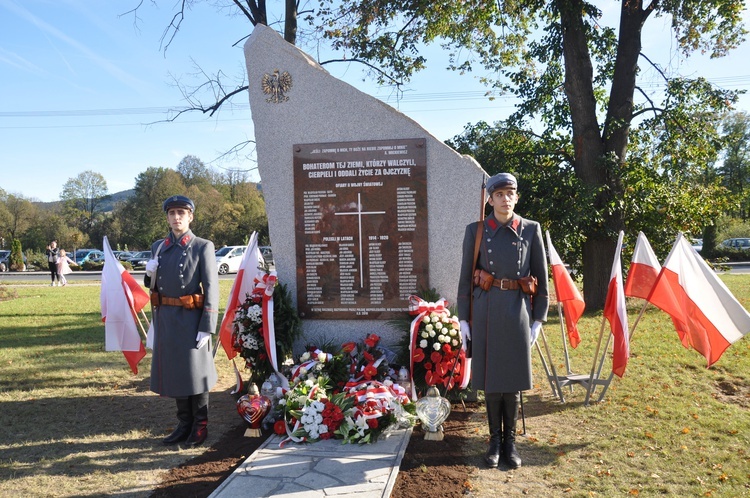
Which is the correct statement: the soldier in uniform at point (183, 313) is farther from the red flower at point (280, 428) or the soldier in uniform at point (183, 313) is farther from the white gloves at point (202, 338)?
the red flower at point (280, 428)

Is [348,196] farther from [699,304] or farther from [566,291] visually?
[699,304]

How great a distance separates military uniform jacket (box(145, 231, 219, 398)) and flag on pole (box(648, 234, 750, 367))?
12.5ft

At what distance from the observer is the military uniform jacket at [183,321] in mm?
4602

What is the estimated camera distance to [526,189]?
421 inches

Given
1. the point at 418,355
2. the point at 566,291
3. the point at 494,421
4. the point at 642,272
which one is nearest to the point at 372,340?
the point at 418,355

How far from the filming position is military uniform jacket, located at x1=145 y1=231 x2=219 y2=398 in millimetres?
4602

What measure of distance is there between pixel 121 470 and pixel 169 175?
54.4 metres

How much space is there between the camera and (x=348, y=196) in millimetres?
5629

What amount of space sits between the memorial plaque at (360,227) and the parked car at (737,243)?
115 feet

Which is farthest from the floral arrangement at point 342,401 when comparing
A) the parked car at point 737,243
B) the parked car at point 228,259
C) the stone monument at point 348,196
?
the parked car at point 737,243

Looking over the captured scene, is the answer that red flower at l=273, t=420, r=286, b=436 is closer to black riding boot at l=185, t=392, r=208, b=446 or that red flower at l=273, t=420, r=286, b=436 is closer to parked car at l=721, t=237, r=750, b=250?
black riding boot at l=185, t=392, r=208, b=446

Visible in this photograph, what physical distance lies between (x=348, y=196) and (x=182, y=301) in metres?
1.93

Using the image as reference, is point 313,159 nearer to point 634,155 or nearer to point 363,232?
point 363,232

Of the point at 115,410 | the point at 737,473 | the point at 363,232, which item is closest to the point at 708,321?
the point at 737,473
